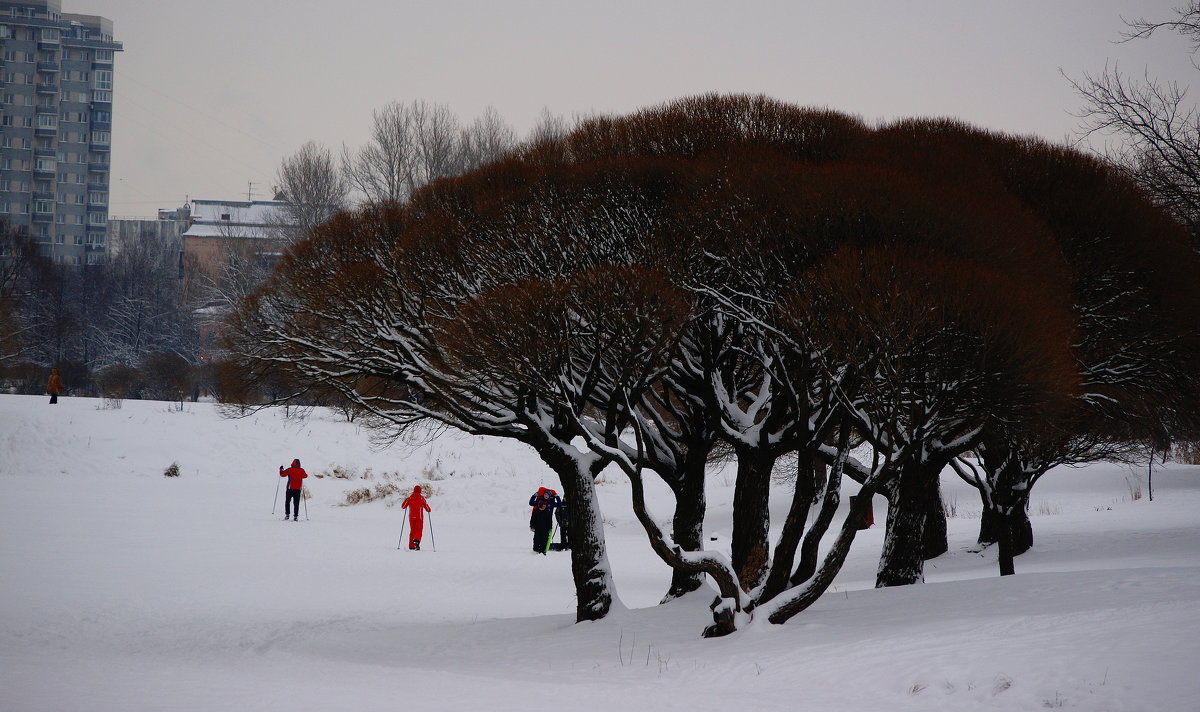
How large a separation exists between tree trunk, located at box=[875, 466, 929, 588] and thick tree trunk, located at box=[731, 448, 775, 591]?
2301 mm

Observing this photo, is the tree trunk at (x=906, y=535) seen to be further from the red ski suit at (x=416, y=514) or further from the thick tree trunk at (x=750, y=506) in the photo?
the red ski suit at (x=416, y=514)

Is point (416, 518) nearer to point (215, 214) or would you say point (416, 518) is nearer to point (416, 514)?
point (416, 514)

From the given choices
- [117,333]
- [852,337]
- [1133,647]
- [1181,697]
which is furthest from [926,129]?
[117,333]

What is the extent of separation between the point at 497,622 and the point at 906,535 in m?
6.87

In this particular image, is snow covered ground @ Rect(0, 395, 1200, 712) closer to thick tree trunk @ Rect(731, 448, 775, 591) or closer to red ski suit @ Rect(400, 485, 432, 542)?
red ski suit @ Rect(400, 485, 432, 542)

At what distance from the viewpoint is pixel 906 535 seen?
653 inches

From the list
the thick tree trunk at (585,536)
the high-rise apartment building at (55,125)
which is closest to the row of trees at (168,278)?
the thick tree trunk at (585,536)

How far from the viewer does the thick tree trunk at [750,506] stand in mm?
15508

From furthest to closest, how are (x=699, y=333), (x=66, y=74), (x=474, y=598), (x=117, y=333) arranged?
(x=66, y=74), (x=117, y=333), (x=474, y=598), (x=699, y=333)

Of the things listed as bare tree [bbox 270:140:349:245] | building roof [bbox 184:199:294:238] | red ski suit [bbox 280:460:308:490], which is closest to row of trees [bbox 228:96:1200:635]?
red ski suit [bbox 280:460:308:490]

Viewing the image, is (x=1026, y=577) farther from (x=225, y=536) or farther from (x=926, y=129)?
(x=225, y=536)

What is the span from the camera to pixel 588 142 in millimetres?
16594

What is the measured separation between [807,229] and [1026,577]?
19.9 ft

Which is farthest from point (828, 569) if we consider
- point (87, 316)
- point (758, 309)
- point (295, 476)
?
point (87, 316)
